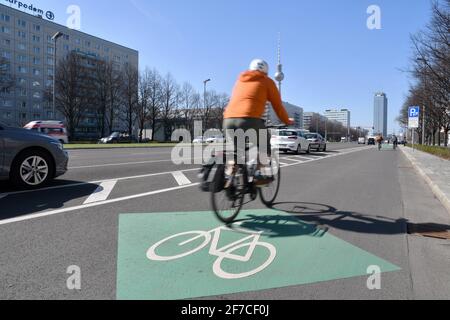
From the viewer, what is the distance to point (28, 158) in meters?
6.92

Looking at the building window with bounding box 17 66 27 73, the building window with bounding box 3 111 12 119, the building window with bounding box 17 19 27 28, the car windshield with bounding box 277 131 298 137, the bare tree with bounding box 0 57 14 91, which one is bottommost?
the car windshield with bounding box 277 131 298 137

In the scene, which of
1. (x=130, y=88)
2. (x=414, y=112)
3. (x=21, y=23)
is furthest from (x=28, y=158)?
(x=21, y=23)

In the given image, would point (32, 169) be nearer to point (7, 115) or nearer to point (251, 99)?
point (251, 99)

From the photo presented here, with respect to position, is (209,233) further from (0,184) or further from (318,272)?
(0,184)

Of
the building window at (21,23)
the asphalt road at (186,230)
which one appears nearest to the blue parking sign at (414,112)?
the asphalt road at (186,230)

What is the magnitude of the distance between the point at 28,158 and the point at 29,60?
91.2 m

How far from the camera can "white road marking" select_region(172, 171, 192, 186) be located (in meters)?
8.40

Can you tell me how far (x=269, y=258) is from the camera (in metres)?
3.67

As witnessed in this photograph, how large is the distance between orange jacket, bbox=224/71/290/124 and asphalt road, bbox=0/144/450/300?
157 centimetres

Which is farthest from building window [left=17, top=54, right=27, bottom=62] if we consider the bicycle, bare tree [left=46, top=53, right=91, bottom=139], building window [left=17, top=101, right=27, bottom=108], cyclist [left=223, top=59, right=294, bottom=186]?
the bicycle

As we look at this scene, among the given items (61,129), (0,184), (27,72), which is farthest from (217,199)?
(27,72)

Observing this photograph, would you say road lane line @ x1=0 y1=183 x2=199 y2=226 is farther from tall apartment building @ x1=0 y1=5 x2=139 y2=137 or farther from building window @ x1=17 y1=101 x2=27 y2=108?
building window @ x1=17 y1=101 x2=27 y2=108

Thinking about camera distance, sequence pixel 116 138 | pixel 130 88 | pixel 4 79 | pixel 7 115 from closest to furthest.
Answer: pixel 116 138, pixel 4 79, pixel 130 88, pixel 7 115

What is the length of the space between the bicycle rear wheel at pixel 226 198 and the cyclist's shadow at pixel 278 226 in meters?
0.16
